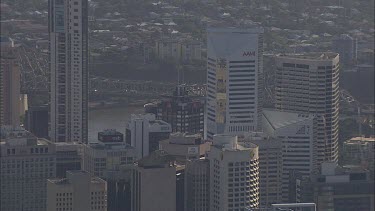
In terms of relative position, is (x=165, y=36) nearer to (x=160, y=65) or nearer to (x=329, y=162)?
(x=160, y=65)

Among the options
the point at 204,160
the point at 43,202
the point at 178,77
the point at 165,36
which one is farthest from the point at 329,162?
the point at 165,36

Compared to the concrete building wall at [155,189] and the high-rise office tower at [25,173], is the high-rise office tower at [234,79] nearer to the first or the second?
the high-rise office tower at [25,173]

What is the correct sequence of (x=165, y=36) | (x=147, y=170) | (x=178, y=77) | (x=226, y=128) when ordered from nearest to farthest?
(x=147, y=170), (x=226, y=128), (x=178, y=77), (x=165, y=36)

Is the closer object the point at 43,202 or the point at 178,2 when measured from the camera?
the point at 43,202

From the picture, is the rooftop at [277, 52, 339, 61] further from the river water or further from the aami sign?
the river water

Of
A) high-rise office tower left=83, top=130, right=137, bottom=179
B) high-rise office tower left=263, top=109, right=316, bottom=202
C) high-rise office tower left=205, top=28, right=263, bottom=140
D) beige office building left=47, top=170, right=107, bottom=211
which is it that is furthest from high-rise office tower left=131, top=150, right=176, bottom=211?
high-rise office tower left=205, top=28, right=263, bottom=140
